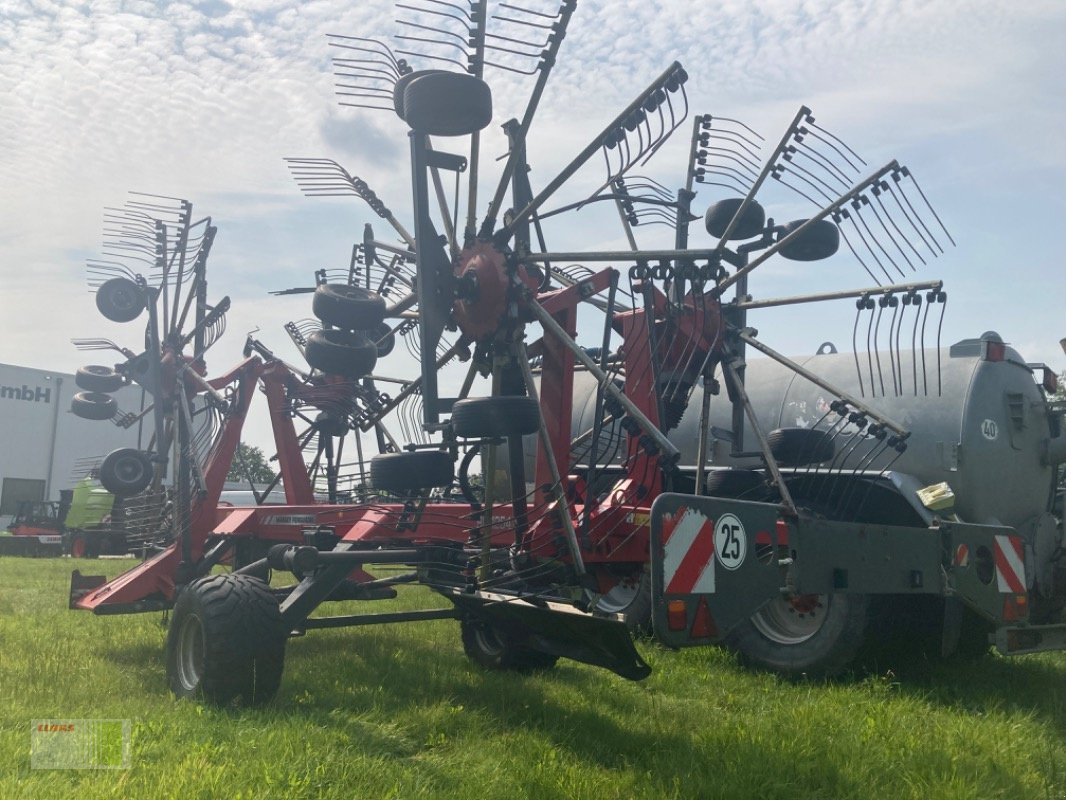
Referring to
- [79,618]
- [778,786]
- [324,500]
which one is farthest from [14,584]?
[778,786]

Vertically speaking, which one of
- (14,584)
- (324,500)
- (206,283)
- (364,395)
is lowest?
(14,584)

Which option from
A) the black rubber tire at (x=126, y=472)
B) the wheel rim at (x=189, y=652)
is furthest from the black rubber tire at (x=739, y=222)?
the black rubber tire at (x=126, y=472)

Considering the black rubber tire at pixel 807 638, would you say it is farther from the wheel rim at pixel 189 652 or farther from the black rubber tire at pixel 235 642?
the wheel rim at pixel 189 652

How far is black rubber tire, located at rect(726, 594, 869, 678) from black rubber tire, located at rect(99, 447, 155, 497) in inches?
187

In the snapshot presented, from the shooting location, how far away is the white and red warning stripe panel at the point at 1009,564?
5188 mm

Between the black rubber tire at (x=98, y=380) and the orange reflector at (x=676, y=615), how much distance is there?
670 cm

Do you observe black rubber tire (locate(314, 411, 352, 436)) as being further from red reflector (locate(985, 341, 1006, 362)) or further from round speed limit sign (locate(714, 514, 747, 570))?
red reflector (locate(985, 341, 1006, 362))

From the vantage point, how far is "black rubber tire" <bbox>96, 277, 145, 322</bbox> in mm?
8305

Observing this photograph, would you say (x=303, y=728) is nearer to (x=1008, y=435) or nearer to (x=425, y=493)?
(x=425, y=493)

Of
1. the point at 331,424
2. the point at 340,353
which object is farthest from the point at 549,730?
the point at 331,424

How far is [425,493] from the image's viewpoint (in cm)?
556

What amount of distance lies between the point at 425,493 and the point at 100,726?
2.03 m

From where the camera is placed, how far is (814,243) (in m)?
5.88

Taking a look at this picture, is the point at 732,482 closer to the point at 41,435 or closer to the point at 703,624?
the point at 703,624
